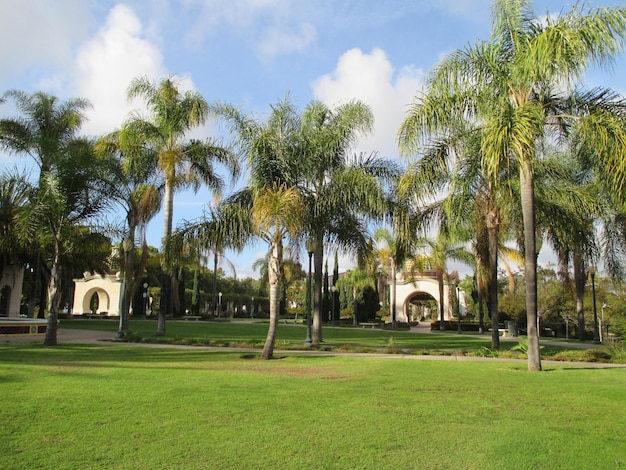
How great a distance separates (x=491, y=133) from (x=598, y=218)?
33.7ft

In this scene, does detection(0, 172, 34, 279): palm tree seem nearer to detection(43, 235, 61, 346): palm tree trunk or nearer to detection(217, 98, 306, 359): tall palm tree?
detection(43, 235, 61, 346): palm tree trunk

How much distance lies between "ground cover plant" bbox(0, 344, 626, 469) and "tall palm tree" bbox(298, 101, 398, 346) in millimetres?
6042

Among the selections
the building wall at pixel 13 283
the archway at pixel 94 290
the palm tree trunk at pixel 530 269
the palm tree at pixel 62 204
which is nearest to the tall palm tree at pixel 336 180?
the palm tree trunk at pixel 530 269

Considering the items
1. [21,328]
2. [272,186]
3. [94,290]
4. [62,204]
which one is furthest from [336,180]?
[94,290]

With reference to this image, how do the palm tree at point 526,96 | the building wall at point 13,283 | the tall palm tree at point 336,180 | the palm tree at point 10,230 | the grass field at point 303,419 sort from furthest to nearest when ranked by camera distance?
the building wall at point 13,283, the palm tree at point 10,230, the tall palm tree at point 336,180, the palm tree at point 526,96, the grass field at point 303,419

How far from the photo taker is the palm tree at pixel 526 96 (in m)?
10.3

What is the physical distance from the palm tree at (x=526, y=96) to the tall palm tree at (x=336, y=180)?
11.9 ft

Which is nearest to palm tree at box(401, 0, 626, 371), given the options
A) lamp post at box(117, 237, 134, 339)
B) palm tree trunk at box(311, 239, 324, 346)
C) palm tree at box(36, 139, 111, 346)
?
palm tree trunk at box(311, 239, 324, 346)

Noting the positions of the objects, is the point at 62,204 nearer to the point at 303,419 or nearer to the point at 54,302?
the point at 54,302

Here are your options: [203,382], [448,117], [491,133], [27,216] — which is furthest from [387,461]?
[27,216]

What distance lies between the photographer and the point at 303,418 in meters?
6.25

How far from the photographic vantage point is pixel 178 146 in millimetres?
21922

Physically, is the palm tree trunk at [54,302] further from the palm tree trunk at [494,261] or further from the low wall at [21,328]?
the palm tree trunk at [494,261]

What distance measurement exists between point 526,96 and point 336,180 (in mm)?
5802
